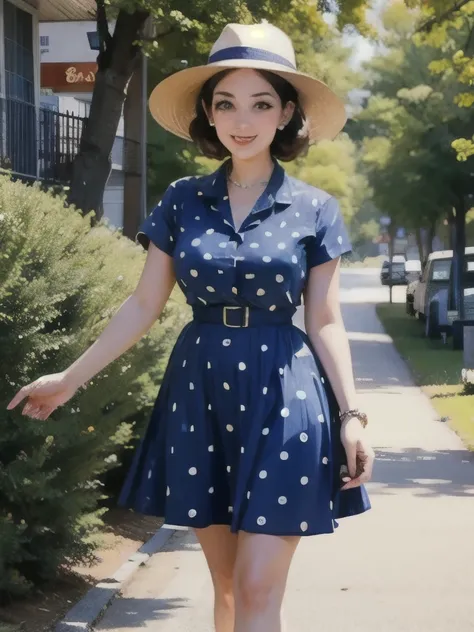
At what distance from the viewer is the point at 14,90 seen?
19.9 meters

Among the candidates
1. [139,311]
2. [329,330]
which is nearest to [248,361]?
[329,330]

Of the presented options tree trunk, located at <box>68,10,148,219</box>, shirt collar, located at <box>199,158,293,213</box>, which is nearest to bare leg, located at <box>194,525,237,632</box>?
shirt collar, located at <box>199,158,293,213</box>

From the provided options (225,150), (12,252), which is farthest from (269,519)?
(12,252)

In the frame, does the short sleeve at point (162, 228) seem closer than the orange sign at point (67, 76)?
Yes

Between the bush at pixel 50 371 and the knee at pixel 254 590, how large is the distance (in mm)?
2168

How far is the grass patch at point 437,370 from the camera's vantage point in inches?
689

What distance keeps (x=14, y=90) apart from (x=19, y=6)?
3.82ft

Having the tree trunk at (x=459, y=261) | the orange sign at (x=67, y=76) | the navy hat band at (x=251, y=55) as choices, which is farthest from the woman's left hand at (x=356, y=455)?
the tree trunk at (x=459, y=261)

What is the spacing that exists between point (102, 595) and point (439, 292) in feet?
84.4

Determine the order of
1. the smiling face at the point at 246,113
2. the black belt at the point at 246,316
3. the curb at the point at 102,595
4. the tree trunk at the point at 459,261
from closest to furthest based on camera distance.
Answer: the black belt at the point at 246,316
the smiling face at the point at 246,113
the curb at the point at 102,595
the tree trunk at the point at 459,261

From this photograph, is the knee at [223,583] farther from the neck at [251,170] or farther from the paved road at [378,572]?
the paved road at [378,572]

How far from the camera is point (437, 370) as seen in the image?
25.4 m

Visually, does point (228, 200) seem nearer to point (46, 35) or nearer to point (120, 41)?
point (120, 41)

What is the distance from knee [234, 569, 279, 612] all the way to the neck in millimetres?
1177
